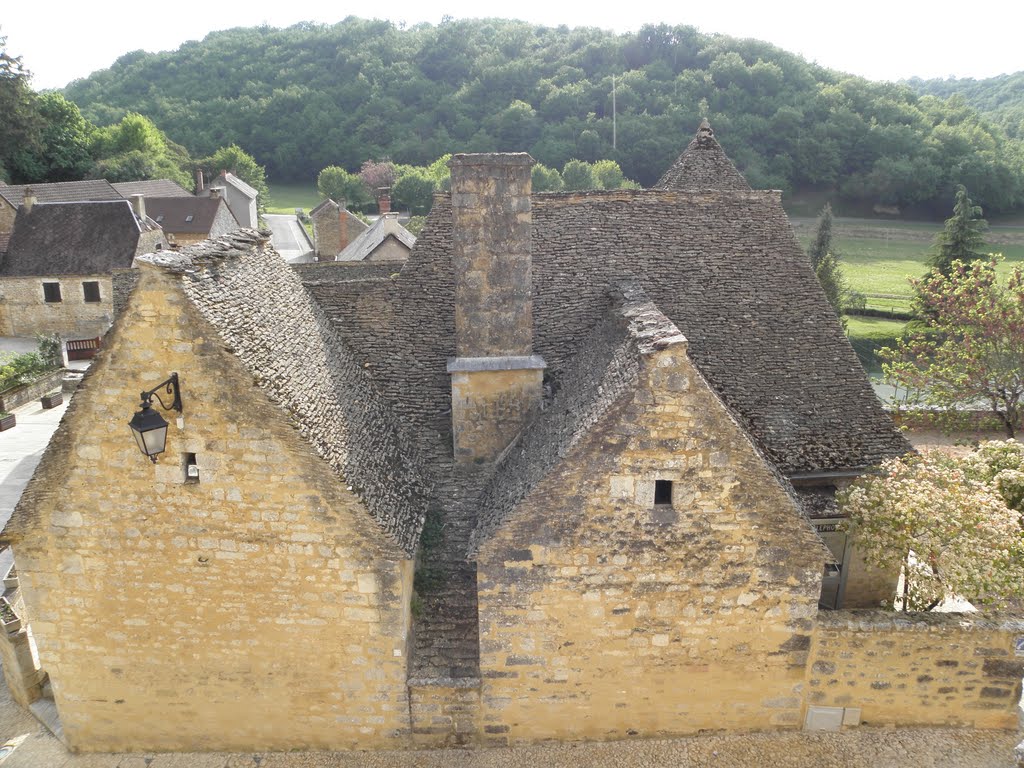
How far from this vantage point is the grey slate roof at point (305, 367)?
7926mm

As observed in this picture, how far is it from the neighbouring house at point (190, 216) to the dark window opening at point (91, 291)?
37.9 ft

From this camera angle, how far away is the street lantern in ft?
24.1

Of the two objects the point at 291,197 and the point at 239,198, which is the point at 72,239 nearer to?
the point at 239,198

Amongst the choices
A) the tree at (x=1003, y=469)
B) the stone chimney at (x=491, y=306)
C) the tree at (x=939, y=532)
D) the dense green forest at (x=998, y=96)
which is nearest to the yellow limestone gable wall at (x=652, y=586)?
the tree at (x=939, y=532)

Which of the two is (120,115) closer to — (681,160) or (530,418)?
(681,160)

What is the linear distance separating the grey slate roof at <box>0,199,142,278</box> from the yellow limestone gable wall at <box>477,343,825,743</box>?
33.6m

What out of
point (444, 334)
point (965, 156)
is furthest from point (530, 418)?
point (965, 156)

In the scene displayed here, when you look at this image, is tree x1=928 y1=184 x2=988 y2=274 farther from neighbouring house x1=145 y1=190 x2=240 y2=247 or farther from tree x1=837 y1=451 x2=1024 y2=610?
neighbouring house x1=145 y1=190 x2=240 y2=247

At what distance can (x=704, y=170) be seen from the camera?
17.5 metres

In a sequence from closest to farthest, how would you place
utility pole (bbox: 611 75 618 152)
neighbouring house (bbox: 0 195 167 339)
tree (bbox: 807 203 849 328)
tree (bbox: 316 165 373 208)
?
neighbouring house (bbox: 0 195 167 339)
tree (bbox: 807 203 849 328)
tree (bbox: 316 165 373 208)
utility pole (bbox: 611 75 618 152)

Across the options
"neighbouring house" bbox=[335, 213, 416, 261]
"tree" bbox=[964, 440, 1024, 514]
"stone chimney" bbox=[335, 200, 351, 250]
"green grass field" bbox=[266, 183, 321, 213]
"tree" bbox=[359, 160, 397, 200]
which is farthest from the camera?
"green grass field" bbox=[266, 183, 321, 213]

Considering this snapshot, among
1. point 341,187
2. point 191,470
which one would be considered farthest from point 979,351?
point 341,187

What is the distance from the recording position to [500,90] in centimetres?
8881

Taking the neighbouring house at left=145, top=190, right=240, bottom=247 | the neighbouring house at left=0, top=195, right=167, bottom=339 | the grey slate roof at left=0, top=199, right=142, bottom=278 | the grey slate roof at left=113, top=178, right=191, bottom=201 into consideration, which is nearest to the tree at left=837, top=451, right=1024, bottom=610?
the neighbouring house at left=0, top=195, right=167, bottom=339
